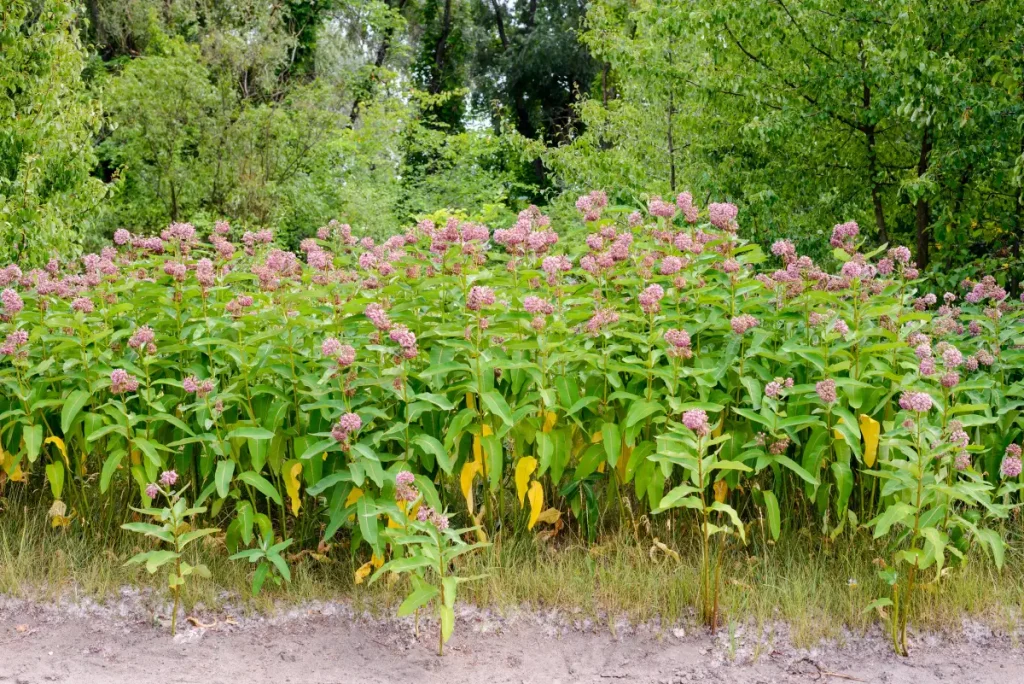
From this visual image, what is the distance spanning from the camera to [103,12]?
17.0 metres

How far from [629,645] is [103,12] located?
1737 centimetres

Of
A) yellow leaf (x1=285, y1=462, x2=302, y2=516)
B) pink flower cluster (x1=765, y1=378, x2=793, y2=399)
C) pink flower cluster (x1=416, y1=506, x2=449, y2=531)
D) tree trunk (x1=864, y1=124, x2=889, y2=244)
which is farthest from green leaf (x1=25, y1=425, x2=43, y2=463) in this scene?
tree trunk (x1=864, y1=124, x2=889, y2=244)

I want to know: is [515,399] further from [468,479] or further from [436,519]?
[436,519]

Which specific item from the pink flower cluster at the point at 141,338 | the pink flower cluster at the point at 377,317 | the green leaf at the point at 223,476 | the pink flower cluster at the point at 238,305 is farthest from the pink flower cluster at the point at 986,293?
the pink flower cluster at the point at 141,338

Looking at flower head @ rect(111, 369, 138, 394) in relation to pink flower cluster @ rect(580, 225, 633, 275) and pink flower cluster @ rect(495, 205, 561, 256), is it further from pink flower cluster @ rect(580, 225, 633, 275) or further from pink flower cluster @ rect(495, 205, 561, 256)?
pink flower cluster @ rect(580, 225, 633, 275)

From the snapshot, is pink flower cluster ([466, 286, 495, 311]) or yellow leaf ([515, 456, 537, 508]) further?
yellow leaf ([515, 456, 537, 508])

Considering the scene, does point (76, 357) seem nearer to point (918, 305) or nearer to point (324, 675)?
point (324, 675)

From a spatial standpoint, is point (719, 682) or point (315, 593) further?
point (315, 593)

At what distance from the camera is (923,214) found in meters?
7.26

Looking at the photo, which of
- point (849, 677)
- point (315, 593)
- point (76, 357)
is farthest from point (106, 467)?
point (849, 677)

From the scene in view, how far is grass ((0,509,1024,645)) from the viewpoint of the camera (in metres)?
3.30

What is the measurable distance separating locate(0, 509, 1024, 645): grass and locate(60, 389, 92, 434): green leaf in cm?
58

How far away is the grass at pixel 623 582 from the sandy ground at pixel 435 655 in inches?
2.4

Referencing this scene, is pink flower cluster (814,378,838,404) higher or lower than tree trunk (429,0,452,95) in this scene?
lower
